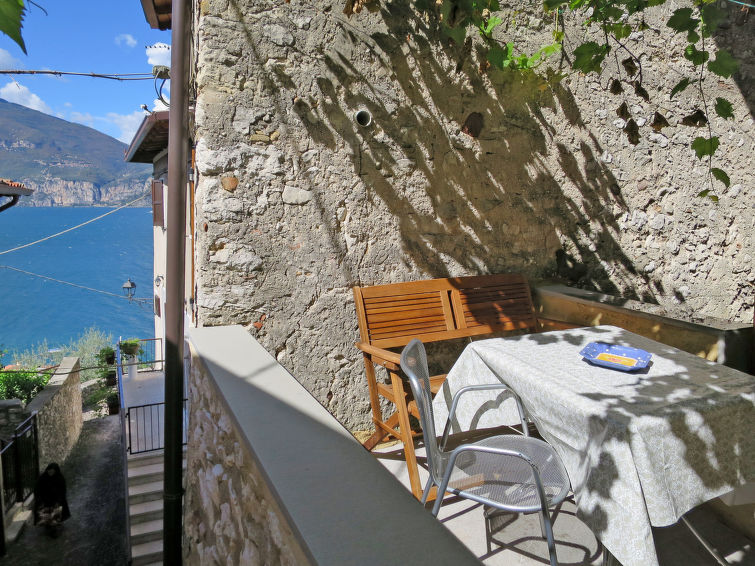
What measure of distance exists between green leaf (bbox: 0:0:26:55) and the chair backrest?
1.35m

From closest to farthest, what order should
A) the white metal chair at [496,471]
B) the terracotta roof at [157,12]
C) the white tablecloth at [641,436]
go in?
the white tablecloth at [641,436] → the white metal chair at [496,471] → the terracotta roof at [157,12]

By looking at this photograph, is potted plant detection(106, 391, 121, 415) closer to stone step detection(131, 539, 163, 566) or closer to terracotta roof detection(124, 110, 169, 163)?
terracotta roof detection(124, 110, 169, 163)

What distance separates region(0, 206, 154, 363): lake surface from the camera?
56.4 m

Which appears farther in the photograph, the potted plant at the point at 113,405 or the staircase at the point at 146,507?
the potted plant at the point at 113,405

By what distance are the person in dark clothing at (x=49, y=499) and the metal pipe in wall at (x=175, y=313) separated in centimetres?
542

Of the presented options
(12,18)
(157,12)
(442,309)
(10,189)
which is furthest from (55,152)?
(12,18)

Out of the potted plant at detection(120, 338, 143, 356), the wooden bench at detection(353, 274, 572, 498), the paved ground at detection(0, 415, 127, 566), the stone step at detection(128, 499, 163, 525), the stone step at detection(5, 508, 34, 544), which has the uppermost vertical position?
the wooden bench at detection(353, 274, 572, 498)

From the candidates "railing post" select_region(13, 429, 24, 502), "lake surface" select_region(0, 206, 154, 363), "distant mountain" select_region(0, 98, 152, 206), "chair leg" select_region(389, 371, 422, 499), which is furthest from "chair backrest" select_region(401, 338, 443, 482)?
"distant mountain" select_region(0, 98, 152, 206)

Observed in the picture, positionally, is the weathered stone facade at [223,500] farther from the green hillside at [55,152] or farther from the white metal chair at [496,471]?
the green hillside at [55,152]

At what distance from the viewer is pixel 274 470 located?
133cm

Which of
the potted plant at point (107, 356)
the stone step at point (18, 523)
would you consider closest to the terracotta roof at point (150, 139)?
the stone step at point (18, 523)

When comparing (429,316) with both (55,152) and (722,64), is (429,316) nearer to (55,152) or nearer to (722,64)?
(722,64)

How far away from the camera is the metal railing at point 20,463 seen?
7.32 metres

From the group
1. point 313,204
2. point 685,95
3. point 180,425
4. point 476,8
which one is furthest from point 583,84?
point 180,425
